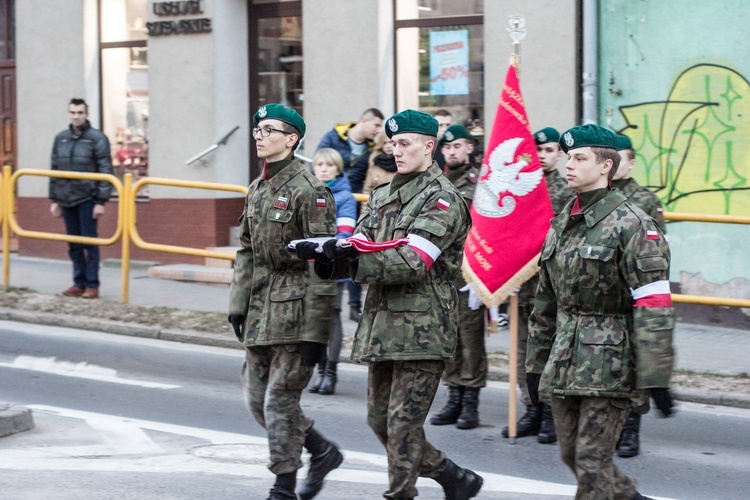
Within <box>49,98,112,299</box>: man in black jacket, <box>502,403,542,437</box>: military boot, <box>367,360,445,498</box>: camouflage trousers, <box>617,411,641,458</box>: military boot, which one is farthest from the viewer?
<box>49,98,112,299</box>: man in black jacket

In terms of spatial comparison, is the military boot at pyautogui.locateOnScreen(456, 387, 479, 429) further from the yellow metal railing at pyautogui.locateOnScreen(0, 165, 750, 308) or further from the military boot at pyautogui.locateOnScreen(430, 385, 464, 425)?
the yellow metal railing at pyautogui.locateOnScreen(0, 165, 750, 308)

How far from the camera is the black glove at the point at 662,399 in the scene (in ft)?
15.7

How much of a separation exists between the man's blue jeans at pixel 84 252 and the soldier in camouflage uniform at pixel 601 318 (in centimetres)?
838

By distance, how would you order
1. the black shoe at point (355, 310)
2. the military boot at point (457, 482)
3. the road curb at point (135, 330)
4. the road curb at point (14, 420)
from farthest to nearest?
the black shoe at point (355, 310) → the road curb at point (135, 330) → the road curb at point (14, 420) → the military boot at point (457, 482)

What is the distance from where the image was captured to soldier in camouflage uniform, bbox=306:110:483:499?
517 centimetres

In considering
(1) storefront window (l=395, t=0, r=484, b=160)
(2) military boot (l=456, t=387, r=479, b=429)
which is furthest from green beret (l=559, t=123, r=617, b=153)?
(1) storefront window (l=395, t=0, r=484, b=160)

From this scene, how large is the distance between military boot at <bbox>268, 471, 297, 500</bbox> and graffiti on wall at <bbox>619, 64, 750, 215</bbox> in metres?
6.96

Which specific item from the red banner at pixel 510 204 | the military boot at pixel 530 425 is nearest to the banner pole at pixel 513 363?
the military boot at pixel 530 425

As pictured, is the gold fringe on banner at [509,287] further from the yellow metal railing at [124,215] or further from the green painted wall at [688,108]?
the green painted wall at [688,108]

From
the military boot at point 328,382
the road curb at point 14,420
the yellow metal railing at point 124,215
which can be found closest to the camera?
the road curb at point 14,420

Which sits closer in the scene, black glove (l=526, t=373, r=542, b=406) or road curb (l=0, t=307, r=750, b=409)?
black glove (l=526, t=373, r=542, b=406)

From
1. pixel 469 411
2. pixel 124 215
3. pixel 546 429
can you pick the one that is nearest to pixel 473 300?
pixel 469 411

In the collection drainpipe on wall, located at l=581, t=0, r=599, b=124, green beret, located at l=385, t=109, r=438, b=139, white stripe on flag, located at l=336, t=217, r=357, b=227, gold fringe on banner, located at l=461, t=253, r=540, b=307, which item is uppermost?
drainpipe on wall, located at l=581, t=0, r=599, b=124

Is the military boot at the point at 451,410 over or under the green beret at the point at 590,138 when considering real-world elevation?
under
